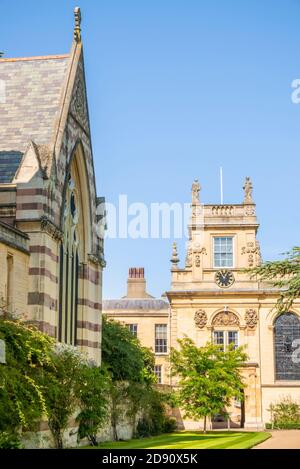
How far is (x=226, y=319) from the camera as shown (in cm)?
5869

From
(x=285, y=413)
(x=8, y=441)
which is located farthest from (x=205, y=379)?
(x=8, y=441)

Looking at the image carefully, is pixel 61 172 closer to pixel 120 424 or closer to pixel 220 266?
pixel 120 424

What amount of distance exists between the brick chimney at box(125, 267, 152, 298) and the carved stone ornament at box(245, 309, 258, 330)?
48.4 feet

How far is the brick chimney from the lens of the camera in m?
71.4

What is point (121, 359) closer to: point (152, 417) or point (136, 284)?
point (152, 417)

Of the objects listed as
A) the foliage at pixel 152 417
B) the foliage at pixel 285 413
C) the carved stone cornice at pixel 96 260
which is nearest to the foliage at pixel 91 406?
the carved stone cornice at pixel 96 260

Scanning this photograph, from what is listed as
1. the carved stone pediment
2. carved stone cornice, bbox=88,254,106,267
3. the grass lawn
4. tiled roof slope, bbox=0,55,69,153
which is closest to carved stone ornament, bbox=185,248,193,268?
the grass lawn

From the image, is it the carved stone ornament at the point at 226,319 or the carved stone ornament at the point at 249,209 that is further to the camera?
the carved stone ornament at the point at 249,209

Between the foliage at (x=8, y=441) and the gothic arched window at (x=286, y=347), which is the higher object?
the gothic arched window at (x=286, y=347)

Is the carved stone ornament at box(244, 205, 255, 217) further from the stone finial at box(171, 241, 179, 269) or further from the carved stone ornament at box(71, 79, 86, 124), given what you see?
the carved stone ornament at box(71, 79, 86, 124)

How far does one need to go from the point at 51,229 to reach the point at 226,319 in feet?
112

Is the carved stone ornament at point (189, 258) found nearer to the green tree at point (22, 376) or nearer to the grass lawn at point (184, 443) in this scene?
the grass lawn at point (184, 443)

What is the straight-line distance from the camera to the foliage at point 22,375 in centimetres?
1995

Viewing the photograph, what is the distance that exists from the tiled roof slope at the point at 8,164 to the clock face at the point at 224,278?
A: 3336 cm
